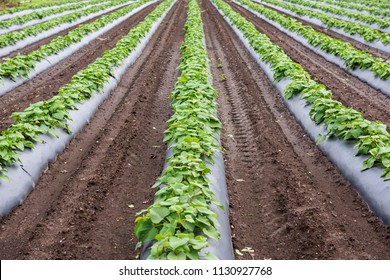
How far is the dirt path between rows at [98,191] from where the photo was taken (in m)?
5.01

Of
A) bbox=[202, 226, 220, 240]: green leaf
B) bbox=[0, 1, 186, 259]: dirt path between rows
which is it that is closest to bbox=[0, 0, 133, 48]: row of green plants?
bbox=[0, 1, 186, 259]: dirt path between rows

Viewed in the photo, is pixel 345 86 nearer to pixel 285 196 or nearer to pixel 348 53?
pixel 348 53

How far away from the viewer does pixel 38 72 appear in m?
13.0

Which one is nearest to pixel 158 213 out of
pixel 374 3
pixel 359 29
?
pixel 359 29

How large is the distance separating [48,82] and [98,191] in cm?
689

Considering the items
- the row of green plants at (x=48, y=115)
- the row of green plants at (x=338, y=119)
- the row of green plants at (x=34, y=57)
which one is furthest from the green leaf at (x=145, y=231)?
the row of green plants at (x=34, y=57)

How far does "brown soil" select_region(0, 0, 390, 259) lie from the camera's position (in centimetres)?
498

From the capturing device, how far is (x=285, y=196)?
5.97m

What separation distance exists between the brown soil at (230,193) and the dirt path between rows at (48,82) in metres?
1.88

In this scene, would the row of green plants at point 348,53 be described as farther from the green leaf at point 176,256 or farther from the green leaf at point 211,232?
the green leaf at point 176,256

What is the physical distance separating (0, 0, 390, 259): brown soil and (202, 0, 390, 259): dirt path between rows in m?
0.01

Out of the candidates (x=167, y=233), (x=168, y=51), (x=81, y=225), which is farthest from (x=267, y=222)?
(x=168, y=51)

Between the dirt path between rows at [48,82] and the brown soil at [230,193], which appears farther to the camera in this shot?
the dirt path between rows at [48,82]

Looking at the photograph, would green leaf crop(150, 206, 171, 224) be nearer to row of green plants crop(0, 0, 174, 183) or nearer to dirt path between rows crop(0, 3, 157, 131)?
row of green plants crop(0, 0, 174, 183)
